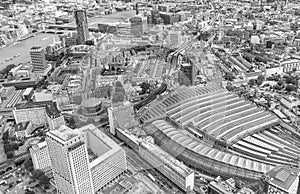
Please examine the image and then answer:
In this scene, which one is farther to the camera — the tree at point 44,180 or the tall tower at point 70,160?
the tree at point 44,180

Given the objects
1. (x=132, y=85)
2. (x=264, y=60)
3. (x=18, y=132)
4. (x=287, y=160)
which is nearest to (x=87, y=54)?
(x=132, y=85)

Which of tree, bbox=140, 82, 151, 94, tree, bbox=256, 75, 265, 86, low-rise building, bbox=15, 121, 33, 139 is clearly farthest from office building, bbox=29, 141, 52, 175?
tree, bbox=256, 75, 265, 86

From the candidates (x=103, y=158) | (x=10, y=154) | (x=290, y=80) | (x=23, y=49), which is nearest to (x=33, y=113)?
(x=10, y=154)

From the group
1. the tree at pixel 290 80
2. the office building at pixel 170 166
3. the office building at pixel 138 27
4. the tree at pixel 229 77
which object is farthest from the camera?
the office building at pixel 138 27

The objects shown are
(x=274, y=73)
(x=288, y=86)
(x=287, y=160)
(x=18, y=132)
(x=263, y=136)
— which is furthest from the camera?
(x=274, y=73)

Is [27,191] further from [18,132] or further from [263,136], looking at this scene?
[263,136]

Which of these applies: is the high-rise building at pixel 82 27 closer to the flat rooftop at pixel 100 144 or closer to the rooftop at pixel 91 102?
the rooftop at pixel 91 102

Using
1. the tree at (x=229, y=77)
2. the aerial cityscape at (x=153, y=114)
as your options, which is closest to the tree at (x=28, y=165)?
the aerial cityscape at (x=153, y=114)

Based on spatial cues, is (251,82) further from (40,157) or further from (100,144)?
(40,157)
